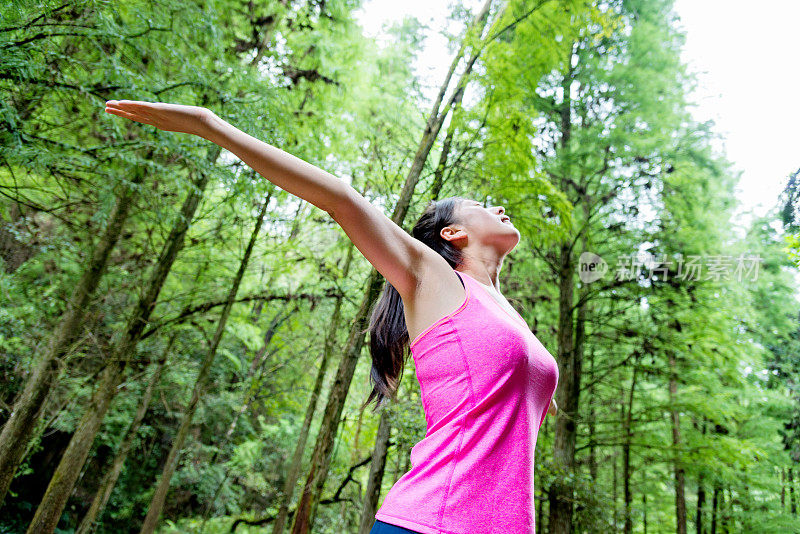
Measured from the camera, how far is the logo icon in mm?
7457

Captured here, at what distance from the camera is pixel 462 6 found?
17.0ft

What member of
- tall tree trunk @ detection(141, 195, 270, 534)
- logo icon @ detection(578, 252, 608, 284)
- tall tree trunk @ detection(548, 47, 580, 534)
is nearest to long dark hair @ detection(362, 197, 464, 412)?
tall tree trunk @ detection(548, 47, 580, 534)

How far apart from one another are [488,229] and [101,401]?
610 centimetres

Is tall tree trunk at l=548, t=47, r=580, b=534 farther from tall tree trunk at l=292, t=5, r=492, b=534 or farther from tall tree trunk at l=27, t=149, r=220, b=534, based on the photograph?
tall tree trunk at l=27, t=149, r=220, b=534

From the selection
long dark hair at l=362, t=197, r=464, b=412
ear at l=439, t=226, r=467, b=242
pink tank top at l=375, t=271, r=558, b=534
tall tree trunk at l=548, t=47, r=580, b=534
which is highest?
tall tree trunk at l=548, t=47, r=580, b=534

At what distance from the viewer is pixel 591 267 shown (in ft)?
24.9

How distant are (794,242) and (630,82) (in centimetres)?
463

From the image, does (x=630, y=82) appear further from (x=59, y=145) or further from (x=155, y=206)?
(x=59, y=145)

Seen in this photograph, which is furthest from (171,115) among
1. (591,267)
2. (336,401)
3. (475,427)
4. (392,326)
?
(591,267)

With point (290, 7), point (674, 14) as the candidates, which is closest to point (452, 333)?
point (290, 7)

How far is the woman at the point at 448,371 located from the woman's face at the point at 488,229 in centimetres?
28

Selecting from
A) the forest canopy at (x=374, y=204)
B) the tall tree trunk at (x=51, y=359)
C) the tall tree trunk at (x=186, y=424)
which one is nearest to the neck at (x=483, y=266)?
the forest canopy at (x=374, y=204)

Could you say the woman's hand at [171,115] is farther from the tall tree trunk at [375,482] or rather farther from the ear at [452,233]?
the tall tree trunk at [375,482]

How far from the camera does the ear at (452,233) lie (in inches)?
55.6
